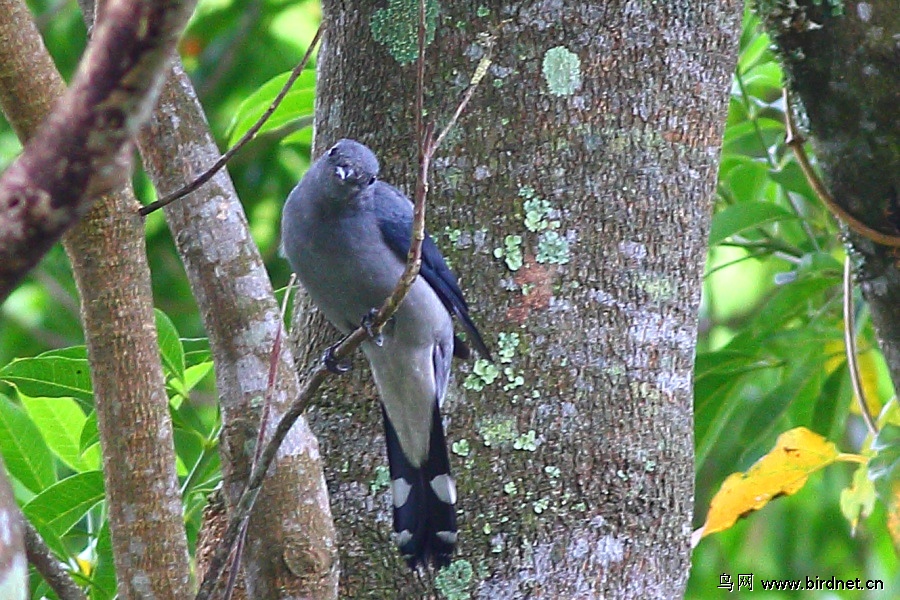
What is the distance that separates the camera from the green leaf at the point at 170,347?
2.41 m

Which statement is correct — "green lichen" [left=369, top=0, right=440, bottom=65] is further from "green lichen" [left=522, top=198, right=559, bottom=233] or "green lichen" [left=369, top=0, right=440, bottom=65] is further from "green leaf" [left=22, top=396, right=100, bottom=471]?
"green leaf" [left=22, top=396, right=100, bottom=471]

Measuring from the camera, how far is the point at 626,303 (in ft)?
7.48

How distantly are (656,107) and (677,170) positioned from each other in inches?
5.9

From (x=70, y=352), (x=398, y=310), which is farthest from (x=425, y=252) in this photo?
(x=70, y=352)

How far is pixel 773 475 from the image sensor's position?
2785 millimetres

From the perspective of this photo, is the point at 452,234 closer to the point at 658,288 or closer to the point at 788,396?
the point at 658,288

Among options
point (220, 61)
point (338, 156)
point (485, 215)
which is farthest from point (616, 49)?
point (220, 61)

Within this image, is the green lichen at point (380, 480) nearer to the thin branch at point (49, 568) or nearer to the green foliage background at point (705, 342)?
the green foliage background at point (705, 342)

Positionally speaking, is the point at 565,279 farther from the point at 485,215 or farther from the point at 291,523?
the point at 291,523

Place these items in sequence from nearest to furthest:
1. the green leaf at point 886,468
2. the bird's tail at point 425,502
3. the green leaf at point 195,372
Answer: the bird's tail at point 425,502 → the green leaf at point 886,468 → the green leaf at point 195,372

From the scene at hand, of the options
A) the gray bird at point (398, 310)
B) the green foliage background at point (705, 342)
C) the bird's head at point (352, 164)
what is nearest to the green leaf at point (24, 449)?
the green foliage background at point (705, 342)

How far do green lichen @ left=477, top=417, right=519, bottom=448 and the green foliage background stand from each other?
0.72m

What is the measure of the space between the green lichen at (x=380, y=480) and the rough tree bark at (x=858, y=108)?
3.98ft

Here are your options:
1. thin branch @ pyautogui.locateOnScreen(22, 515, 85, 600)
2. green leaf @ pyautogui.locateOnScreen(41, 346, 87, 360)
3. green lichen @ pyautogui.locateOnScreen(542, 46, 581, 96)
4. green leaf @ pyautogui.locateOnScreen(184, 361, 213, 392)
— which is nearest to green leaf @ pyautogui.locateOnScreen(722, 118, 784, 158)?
green lichen @ pyautogui.locateOnScreen(542, 46, 581, 96)
